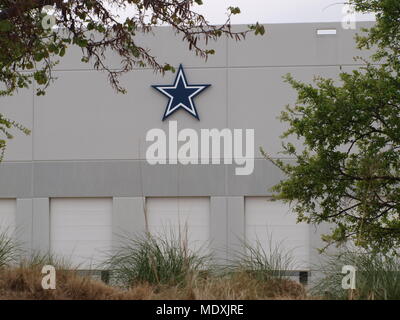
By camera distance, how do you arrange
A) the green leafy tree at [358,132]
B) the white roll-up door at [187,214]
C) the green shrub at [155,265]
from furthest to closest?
the white roll-up door at [187,214], the green leafy tree at [358,132], the green shrub at [155,265]

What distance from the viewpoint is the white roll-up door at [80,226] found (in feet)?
88.9

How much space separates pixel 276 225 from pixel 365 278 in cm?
1738

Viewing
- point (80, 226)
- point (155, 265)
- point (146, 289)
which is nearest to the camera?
point (146, 289)

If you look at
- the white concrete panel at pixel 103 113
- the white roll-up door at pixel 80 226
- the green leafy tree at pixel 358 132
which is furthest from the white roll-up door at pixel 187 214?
the green leafy tree at pixel 358 132

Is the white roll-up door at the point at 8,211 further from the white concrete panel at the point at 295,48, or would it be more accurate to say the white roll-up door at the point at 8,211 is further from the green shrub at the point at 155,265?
the green shrub at the point at 155,265

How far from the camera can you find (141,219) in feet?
88.6

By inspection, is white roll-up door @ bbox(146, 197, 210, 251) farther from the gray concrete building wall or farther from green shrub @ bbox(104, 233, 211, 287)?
green shrub @ bbox(104, 233, 211, 287)

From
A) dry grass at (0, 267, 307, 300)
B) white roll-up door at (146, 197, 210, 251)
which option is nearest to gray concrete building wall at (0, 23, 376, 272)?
white roll-up door at (146, 197, 210, 251)

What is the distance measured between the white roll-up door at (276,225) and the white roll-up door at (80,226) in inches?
194

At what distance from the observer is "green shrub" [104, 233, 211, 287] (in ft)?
32.2

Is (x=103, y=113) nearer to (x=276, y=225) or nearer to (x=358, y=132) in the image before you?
(x=276, y=225)

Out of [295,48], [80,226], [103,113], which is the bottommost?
[80,226]

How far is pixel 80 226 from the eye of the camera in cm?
2722

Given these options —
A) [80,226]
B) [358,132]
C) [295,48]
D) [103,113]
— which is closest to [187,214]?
[80,226]
